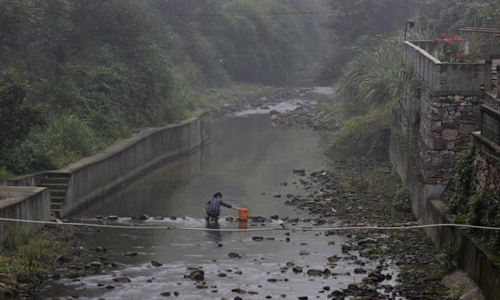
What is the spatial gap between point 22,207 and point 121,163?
1380 centimetres

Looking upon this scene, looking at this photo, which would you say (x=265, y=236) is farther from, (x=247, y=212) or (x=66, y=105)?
(x=66, y=105)

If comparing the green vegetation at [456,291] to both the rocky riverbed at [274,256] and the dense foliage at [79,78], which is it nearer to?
the rocky riverbed at [274,256]

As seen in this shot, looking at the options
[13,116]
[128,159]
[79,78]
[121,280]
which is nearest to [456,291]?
[121,280]

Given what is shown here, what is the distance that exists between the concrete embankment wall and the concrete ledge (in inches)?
140

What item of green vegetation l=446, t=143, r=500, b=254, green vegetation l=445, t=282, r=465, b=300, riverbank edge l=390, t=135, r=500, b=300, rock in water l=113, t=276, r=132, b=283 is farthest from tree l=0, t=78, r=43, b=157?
green vegetation l=445, t=282, r=465, b=300

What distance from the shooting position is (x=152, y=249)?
102ft

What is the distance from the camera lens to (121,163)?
4356cm

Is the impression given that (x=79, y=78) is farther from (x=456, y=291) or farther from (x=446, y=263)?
(x=456, y=291)

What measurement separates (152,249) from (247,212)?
5544 mm

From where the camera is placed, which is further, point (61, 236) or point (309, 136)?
point (309, 136)

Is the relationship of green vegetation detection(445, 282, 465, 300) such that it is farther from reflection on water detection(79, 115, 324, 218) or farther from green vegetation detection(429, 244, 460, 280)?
reflection on water detection(79, 115, 324, 218)

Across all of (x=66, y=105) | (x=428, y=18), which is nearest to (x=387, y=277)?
(x=66, y=105)

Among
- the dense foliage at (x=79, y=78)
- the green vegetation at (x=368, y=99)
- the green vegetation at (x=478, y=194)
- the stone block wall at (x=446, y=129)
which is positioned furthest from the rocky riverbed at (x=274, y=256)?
the green vegetation at (x=368, y=99)

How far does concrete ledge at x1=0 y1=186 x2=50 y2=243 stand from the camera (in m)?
28.5
